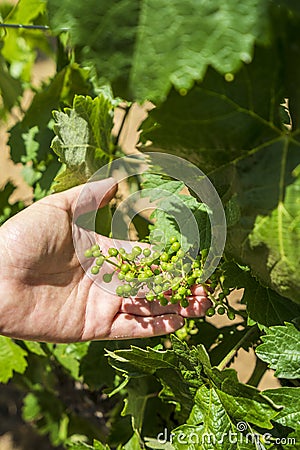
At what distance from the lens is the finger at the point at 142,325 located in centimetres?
127

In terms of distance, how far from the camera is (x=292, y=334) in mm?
→ 1075

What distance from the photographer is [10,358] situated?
5.80 feet

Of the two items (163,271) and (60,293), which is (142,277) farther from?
(60,293)

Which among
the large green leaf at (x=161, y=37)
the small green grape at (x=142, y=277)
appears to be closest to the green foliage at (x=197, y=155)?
the large green leaf at (x=161, y=37)

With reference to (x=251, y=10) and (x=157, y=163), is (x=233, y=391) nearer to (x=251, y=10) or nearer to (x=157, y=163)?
(x=157, y=163)

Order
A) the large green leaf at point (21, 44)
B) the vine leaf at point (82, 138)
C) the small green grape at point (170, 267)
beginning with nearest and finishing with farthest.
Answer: the small green grape at point (170, 267), the vine leaf at point (82, 138), the large green leaf at point (21, 44)

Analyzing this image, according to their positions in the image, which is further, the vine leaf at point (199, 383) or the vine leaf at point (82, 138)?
the vine leaf at point (82, 138)

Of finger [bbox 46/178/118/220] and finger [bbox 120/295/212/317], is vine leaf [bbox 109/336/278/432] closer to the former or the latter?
finger [bbox 120/295/212/317]

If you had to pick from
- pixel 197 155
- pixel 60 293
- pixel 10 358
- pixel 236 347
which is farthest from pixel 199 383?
pixel 10 358

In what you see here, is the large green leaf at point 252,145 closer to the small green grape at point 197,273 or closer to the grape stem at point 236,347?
the small green grape at point 197,273

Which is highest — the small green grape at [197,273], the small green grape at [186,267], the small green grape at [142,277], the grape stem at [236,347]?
the small green grape at [186,267]

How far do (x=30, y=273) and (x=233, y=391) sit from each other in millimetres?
490

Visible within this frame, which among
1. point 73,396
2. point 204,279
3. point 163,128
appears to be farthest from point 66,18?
point 73,396

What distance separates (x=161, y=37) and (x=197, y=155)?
196 mm
